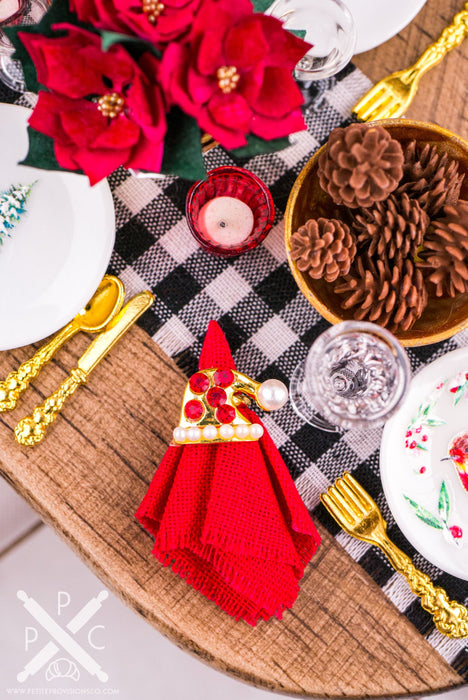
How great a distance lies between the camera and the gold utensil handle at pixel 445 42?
0.61 metres

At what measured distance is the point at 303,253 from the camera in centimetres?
48

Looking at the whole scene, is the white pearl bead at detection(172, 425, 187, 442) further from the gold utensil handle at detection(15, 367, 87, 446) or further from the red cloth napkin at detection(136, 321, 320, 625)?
the gold utensil handle at detection(15, 367, 87, 446)

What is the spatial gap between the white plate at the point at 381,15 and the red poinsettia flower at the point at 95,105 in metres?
0.35

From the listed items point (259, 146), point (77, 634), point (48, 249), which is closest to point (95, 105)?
point (259, 146)

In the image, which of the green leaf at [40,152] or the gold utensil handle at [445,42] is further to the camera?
the gold utensil handle at [445,42]

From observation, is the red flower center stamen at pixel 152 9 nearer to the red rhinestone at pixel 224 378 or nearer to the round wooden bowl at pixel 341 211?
the round wooden bowl at pixel 341 211

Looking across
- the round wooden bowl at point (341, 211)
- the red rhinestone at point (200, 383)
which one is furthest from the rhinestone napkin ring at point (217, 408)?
the round wooden bowl at point (341, 211)

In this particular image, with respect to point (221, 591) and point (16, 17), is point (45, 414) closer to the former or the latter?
point (221, 591)

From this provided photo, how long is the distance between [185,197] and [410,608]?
22.1 inches

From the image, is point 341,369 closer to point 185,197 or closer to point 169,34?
point 185,197

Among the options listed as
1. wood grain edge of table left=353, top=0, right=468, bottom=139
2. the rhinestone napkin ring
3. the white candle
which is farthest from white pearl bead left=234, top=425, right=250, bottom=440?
wood grain edge of table left=353, top=0, right=468, bottom=139

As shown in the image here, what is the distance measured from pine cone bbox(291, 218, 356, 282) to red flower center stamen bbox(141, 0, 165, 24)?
0.21 metres

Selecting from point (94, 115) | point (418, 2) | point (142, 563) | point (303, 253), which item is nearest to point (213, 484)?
point (142, 563)

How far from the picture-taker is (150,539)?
0.61 meters
